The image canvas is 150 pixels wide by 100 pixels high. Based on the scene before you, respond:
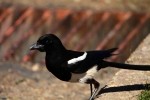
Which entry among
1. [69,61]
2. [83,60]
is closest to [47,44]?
[69,61]

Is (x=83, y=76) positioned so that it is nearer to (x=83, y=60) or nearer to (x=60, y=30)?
(x=83, y=60)

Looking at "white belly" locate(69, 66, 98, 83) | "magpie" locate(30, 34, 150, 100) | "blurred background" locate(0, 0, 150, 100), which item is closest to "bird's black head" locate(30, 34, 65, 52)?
"magpie" locate(30, 34, 150, 100)

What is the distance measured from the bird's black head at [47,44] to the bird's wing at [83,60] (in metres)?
0.15

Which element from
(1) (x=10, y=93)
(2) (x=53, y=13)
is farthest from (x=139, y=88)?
(2) (x=53, y=13)

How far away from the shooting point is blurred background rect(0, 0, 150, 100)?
723 centimetres

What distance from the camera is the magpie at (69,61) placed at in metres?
5.01

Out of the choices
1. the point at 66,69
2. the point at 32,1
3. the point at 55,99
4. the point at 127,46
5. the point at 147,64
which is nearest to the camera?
the point at 66,69

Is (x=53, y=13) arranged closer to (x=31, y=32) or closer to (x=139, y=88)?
(x=31, y=32)

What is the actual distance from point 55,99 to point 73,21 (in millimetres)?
2397

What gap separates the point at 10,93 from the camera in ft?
22.1

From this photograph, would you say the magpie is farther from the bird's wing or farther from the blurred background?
the blurred background

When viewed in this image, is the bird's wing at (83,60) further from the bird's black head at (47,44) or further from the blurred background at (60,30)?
the blurred background at (60,30)

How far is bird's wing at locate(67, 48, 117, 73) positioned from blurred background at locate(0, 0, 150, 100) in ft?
5.53

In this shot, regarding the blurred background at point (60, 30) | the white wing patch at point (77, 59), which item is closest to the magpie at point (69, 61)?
the white wing patch at point (77, 59)
